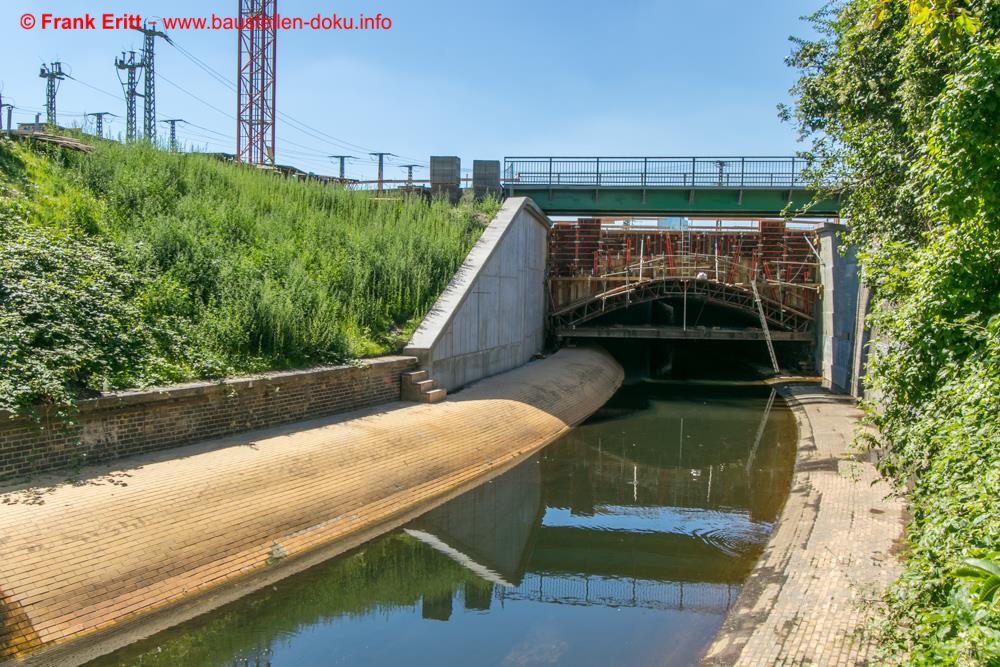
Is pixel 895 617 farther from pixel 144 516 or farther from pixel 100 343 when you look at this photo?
pixel 100 343

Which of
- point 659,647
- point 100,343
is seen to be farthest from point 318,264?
point 659,647

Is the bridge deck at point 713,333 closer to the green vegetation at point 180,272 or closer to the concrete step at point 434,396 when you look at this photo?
the green vegetation at point 180,272

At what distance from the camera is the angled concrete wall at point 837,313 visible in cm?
2592

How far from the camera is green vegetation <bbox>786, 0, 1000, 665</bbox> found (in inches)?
201

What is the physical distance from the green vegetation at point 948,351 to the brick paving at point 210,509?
311 inches

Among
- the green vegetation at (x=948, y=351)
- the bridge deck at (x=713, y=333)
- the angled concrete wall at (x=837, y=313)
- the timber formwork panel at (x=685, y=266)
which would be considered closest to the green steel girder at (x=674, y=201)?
the timber formwork panel at (x=685, y=266)

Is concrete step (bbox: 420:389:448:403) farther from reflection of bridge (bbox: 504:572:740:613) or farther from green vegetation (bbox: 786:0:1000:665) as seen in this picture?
green vegetation (bbox: 786:0:1000:665)

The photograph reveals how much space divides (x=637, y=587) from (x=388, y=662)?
4.01 meters

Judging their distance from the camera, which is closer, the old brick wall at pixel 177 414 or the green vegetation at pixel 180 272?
the old brick wall at pixel 177 414

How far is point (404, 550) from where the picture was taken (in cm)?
1181

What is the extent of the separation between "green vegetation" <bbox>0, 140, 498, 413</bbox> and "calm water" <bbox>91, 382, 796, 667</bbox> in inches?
168

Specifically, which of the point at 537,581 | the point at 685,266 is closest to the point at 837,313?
the point at 685,266

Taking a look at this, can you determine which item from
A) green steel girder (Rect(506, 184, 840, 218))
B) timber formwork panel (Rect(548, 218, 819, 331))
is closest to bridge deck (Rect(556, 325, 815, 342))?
timber formwork panel (Rect(548, 218, 819, 331))

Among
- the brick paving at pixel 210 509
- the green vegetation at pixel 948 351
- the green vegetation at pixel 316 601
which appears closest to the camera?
the green vegetation at pixel 948 351
